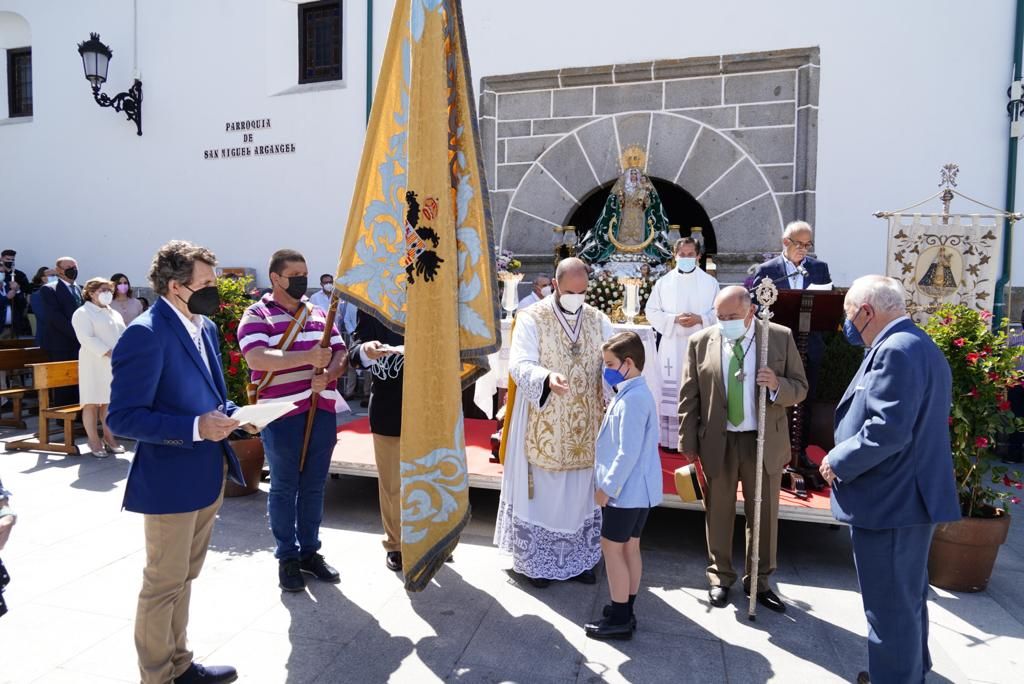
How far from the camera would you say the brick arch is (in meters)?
7.86

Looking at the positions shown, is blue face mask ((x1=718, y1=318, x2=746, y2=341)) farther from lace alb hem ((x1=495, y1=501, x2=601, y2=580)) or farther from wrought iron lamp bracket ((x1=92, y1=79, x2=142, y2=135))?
wrought iron lamp bracket ((x1=92, y1=79, x2=142, y2=135))

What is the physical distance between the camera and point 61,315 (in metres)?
8.19

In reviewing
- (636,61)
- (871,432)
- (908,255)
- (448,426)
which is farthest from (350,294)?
(636,61)

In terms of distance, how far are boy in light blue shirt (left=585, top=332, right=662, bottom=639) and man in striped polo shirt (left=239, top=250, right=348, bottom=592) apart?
4.90 feet

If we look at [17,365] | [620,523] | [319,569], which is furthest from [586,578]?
[17,365]

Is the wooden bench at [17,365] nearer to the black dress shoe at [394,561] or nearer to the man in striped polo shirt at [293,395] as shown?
the man in striped polo shirt at [293,395]

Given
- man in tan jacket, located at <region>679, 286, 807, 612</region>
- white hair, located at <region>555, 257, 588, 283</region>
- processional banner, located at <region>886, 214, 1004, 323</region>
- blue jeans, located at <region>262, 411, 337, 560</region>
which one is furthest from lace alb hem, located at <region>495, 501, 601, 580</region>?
processional banner, located at <region>886, 214, 1004, 323</region>

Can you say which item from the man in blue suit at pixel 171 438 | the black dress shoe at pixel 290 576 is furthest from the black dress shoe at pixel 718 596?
the man in blue suit at pixel 171 438

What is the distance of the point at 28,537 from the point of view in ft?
14.5

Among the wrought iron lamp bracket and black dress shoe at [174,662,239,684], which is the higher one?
the wrought iron lamp bracket

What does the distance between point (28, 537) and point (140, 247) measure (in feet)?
24.8

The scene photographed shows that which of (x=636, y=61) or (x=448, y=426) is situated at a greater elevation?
(x=636, y=61)

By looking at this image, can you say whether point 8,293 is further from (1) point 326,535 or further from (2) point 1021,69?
(2) point 1021,69

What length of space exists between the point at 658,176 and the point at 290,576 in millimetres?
6272
